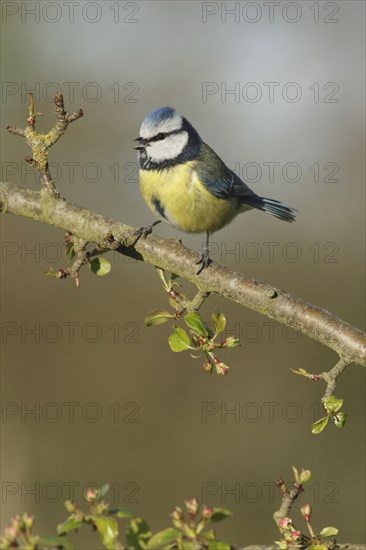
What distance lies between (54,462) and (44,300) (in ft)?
4.50

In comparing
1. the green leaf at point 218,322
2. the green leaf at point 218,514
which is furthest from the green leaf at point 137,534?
the green leaf at point 218,322

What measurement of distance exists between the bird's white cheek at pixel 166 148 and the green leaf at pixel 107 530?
2.77 m

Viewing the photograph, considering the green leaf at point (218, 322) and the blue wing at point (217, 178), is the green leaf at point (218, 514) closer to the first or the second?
the green leaf at point (218, 322)

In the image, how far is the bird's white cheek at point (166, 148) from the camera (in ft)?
12.8

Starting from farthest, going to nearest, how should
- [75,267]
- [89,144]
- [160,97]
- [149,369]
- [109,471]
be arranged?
[160,97] < [89,144] < [149,369] < [109,471] < [75,267]

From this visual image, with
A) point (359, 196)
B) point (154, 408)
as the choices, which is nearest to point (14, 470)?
point (154, 408)

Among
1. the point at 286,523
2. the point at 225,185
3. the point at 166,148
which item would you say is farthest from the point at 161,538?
the point at 225,185

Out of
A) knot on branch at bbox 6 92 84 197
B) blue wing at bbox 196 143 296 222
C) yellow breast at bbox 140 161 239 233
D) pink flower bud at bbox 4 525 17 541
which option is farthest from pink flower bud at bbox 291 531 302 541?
blue wing at bbox 196 143 296 222

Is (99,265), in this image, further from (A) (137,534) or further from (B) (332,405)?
(A) (137,534)

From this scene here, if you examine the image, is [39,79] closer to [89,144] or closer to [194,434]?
[89,144]

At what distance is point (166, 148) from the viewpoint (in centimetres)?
395

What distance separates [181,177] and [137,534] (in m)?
2.75

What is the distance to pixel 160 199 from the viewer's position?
12.4 feet

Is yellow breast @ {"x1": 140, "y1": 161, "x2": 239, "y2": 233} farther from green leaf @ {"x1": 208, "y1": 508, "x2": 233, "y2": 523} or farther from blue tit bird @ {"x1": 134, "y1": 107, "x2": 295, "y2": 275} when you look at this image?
green leaf @ {"x1": 208, "y1": 508, "x2": 233, "y2": 523}
